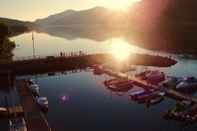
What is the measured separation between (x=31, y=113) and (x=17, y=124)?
18.2 feet

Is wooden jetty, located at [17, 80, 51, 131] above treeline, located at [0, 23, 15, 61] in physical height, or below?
below

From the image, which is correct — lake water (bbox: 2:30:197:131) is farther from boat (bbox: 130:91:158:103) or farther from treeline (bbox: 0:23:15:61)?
treeline (bbox: 0:23:15:61)

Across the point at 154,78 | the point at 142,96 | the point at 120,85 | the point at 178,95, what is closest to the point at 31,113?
the point at 142,96

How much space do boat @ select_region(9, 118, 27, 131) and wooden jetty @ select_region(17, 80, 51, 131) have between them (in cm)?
Answer: 72

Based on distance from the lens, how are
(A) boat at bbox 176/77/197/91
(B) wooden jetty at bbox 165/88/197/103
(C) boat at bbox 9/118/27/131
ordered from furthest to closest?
(A) boat at bbox 176/77/197/91 → (B) wooden jetty at bbox 165/88/197/103 → (C) boat at bbox 9/118/27/131

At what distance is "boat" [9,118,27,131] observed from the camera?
4755 centimetres

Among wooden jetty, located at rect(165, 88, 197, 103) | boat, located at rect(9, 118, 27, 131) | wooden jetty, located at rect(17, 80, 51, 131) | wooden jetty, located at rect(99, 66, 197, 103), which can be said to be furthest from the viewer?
wooden jetty, located at rect(99, 66, 197, 103)

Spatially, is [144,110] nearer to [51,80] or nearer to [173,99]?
[173,99]

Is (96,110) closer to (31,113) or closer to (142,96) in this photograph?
(142,96)

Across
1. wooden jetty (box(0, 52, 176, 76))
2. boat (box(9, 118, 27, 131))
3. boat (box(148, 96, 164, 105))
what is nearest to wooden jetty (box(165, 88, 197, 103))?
boat (box(148, 96, 164, 105))

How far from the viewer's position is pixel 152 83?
7125 centimetres

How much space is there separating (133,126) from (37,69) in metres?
46.9

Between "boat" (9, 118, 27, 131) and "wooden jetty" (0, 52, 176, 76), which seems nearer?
"boat" (9, 118, 27, 131)

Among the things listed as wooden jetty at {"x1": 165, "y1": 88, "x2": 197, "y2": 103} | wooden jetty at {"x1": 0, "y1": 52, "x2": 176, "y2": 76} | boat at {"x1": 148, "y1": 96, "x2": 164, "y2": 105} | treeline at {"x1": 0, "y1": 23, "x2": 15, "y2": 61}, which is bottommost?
boat at {"x1": 148, "y1": 96, "x2": 164, "y2": 105}
